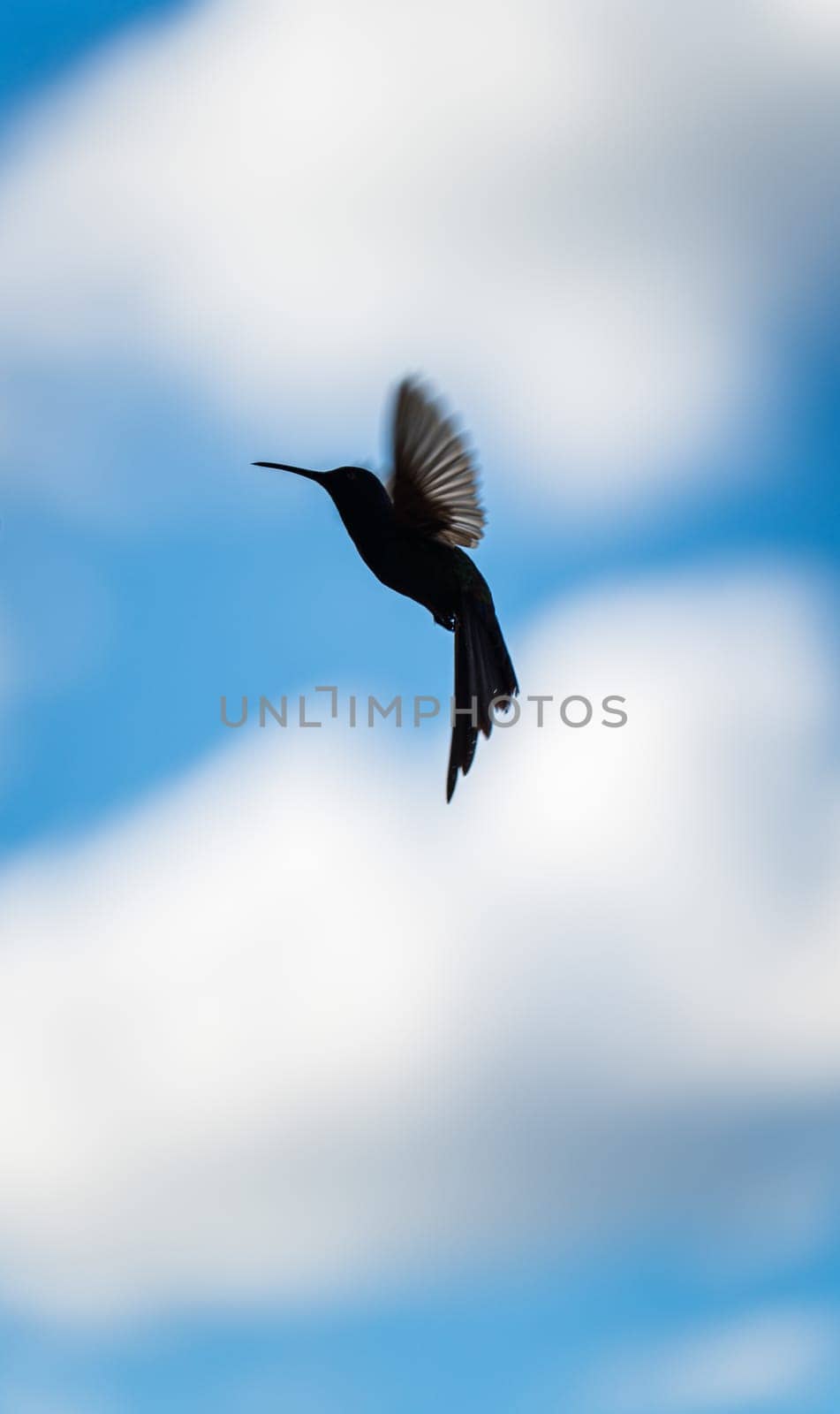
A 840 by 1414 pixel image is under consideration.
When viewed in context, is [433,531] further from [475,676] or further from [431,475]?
[475,676]

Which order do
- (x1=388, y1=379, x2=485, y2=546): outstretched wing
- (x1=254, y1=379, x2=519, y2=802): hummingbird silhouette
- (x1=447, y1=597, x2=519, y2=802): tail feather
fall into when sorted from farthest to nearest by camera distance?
(x1=254, y1=379, x2=519, y2=802): hummingbird silhouette
(x1=388, y1=379, x2=485, y2=546): outstretched wing
(x1=447, y1=597, x2=519, y2=802): tail feather

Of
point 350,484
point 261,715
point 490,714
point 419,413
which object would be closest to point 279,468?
point 350,484

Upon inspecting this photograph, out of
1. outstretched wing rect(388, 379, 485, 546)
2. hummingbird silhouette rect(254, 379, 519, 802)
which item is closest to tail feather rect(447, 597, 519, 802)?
hummingbird silhouette rect(254, 379, 519, 802)

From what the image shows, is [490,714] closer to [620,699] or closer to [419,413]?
[620,699]

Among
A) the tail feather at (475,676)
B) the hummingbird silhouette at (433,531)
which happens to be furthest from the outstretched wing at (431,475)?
the tail feather at (475,676)

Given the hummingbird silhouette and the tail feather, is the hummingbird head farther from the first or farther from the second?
the tail feather

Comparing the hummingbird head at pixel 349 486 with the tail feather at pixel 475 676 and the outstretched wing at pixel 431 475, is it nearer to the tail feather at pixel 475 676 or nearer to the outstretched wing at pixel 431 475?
the outstretched wing at pixel 431 475

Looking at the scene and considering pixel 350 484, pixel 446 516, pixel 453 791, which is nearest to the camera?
pixel 453 791
